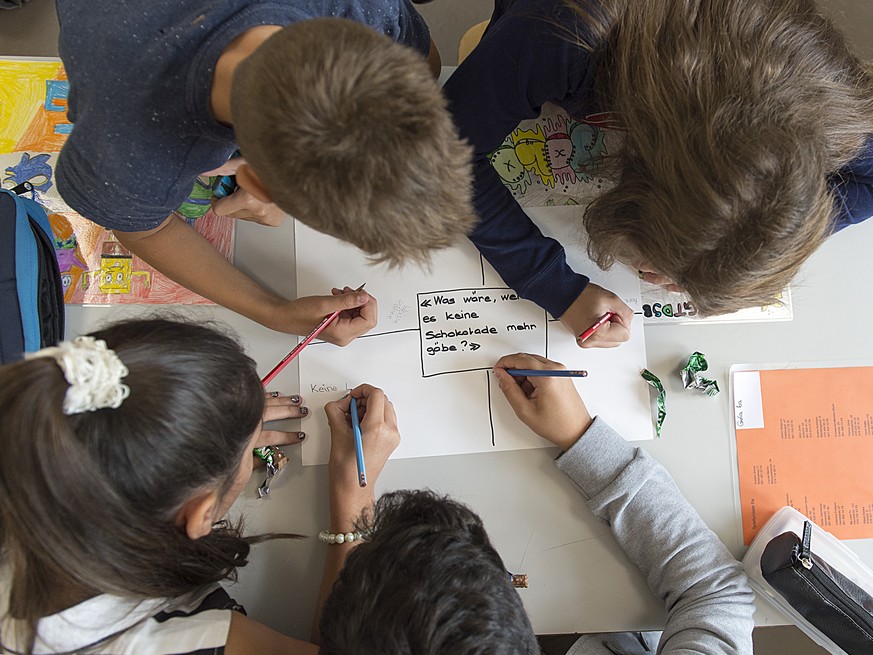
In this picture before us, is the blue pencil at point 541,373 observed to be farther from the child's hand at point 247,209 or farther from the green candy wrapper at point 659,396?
the child's hand at point 247,209

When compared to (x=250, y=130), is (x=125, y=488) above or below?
below

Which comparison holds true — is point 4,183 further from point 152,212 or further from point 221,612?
point 221,612

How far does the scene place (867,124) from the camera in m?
0.64

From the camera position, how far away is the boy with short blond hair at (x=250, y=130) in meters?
0.44

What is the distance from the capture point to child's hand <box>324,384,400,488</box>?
74cm

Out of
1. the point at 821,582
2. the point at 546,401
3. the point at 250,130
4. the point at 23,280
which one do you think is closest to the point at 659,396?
the point at 546,401

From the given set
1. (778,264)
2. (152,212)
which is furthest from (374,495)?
(778,264)

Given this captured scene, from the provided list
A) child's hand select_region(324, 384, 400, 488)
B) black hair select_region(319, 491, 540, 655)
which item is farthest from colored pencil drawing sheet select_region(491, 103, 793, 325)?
black hair select_region(319, 491, 540, 655)

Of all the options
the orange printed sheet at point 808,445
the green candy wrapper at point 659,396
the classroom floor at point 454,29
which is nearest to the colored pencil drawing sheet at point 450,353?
the green candy wrapper at point 659,396

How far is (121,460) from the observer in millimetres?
496

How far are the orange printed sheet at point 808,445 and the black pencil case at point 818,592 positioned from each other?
2.0 inches

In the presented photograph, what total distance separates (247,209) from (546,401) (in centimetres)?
44

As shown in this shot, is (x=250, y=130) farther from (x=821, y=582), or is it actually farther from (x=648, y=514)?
(x=821, y=582)

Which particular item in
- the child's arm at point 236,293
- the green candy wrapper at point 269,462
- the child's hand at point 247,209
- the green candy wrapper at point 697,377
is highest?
the child's hand at point 247,209
